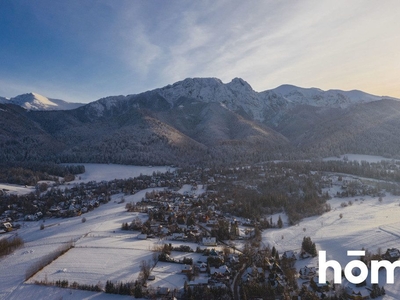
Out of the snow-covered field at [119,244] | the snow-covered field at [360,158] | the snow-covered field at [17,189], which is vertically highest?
the snow-covered field at [360,158]

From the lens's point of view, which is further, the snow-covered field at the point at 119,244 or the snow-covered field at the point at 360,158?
the snow-covered field at the point at 360,158

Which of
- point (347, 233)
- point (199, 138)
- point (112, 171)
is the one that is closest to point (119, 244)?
point (347, 233)

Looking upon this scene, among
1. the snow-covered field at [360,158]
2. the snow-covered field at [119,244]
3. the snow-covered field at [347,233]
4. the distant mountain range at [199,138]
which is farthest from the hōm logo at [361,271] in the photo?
the snow-covered field at [360,158]

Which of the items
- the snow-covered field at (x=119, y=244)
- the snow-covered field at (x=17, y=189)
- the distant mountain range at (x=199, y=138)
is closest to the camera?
the snow-covered field at (x=119, y=244)

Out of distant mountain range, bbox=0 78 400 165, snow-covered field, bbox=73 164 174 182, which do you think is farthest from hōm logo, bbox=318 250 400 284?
distant mountain range, bbox=0 78 400 165

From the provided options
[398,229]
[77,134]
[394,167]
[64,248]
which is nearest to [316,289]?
[398,229]

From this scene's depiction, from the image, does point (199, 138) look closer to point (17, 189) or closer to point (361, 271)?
point (17, 189)

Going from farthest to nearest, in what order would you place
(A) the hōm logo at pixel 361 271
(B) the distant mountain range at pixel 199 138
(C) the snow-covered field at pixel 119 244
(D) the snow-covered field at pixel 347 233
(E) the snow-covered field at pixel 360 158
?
1. (B) the distant mountain range at pixel 199 138
2. (E) the snow-covered field at pixel 360 158
3. (D) the snow-covered field at pixel 347 233
4. (C) the snow-covered field at pixel 119 244
5. (A) the hōm logo at pixel 361 271

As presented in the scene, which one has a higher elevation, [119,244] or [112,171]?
[112,171]

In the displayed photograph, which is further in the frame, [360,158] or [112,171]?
[360,158]

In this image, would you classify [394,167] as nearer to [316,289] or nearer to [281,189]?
[281,189]

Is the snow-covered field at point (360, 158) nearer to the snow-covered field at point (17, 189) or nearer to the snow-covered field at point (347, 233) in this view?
the snow-covered field at point (347, 233)
